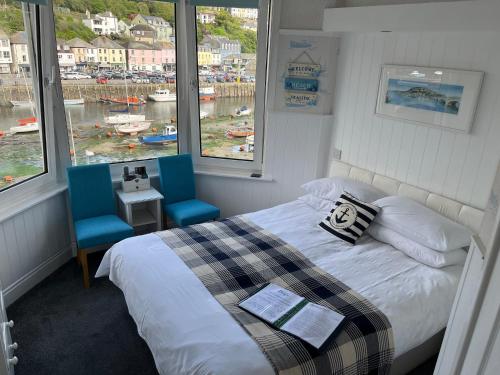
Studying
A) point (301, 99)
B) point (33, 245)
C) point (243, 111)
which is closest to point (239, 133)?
point (243, 111)

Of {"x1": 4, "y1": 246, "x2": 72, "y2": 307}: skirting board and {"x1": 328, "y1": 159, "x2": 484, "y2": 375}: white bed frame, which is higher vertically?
{"x1": 328, "y1": 159, "x2": 484, "y2": 375}: white bed frame

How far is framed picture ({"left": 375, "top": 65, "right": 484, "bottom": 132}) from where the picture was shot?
2.59 metres

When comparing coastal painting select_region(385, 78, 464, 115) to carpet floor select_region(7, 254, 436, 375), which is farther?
coastal painting select_region(385, 78, 464, 115)

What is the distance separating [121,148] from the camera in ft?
12.6

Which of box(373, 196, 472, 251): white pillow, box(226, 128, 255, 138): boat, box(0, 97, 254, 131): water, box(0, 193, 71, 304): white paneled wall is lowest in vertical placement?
box(0, 193, 71, 304): white paneled wall

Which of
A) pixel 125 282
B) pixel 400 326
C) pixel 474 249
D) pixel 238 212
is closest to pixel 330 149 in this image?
pixel 238 212

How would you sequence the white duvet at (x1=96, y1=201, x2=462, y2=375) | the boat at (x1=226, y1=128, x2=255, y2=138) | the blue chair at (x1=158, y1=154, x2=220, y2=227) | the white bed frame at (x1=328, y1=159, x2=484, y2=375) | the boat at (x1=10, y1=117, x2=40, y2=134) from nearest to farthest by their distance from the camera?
the white duvet at (x1=96, y1=201, x2=462, y2=375), the white bed frame at (x1=328, y1=159, x2=484, y2=375), the boat at (x1=10, y1=117, x2=40, y2=134), the blue chair at (x1=158, y1=154, x2=220, y2=227), the boat at (x1=226, y1=128, x2=255, y2=138)

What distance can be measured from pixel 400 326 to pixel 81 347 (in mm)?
2003

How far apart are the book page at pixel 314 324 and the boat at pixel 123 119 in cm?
263

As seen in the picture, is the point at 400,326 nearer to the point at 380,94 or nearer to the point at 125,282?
the point at 125,282

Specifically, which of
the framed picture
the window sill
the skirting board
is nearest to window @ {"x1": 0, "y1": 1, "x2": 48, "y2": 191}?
the window sill

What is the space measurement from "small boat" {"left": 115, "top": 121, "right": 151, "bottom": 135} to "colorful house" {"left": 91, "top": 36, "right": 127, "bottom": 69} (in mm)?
561

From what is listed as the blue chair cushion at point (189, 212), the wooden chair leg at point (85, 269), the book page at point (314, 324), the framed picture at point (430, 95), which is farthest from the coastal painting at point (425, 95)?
the wooden chair leg at point (85, 269)

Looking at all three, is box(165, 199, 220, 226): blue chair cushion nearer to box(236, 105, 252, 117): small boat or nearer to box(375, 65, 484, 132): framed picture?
box(236, 105, 252, 117): small boat
